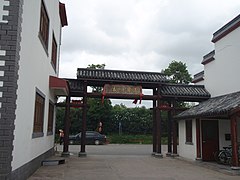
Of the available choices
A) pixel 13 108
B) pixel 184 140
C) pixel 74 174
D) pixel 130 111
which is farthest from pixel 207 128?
pixel 130 111

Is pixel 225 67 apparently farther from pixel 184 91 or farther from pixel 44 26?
pixel 44 26

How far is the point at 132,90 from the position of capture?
14766mm

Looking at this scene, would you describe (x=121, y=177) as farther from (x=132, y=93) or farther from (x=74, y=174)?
(x=132, y=93)

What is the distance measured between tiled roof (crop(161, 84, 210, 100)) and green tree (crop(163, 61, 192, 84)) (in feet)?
48.0

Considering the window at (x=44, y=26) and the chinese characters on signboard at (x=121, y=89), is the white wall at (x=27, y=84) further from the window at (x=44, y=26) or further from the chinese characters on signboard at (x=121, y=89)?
the chinese characters on signboard at (x=121, y=89)

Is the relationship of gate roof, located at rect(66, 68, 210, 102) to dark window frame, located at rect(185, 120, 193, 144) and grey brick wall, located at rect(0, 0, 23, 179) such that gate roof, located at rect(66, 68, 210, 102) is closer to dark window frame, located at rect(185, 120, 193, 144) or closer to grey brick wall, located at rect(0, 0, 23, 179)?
dark window frame, located at rect(185, 120, 193, 144)

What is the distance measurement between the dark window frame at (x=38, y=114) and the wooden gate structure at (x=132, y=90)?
4177mm

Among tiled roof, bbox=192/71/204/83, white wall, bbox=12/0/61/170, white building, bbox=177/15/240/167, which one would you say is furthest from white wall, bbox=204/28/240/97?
white wall, bbox=12/0/61/170

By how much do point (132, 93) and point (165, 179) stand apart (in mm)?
7018

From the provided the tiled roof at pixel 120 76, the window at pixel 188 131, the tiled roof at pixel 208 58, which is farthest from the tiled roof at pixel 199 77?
the window at pixel 188 131

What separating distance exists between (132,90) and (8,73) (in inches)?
374

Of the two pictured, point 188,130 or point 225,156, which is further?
point 188,130

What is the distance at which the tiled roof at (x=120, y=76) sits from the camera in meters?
14.5

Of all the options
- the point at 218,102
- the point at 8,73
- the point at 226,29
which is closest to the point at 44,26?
the point at 8,73
